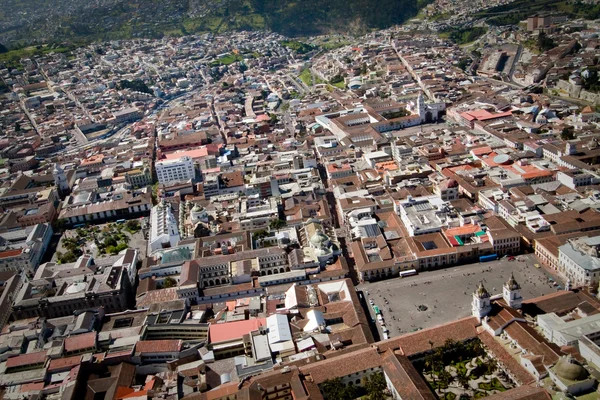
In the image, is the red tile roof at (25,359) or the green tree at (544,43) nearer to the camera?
the red tile roof at (25,359)

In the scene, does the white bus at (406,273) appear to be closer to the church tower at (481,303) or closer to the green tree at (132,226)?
the church tower at (481,303)

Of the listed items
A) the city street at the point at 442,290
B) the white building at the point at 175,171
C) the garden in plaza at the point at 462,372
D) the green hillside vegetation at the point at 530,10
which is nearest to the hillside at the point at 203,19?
the green hillside vegetation at the point at 530,10

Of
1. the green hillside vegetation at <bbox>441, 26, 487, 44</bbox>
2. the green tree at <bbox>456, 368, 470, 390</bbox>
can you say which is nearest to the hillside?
the green hillside vegetation at <bbox>441, 26, 487, 44</bbox>

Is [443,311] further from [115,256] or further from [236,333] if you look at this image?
[115,256]

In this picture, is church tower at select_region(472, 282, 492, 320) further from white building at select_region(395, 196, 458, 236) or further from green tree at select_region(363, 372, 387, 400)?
white building at select_region(395, 196, 458, 236)

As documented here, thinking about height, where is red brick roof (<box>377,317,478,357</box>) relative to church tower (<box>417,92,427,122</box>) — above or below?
above

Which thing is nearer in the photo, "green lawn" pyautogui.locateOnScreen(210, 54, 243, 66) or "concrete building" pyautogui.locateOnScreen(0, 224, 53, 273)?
"concrete building" pyautogui.locateOnScreen(0, 224, 53, 273)
